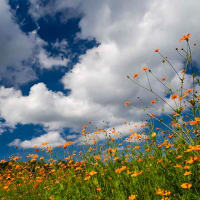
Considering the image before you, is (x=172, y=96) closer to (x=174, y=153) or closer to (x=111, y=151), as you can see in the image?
(x=174, y=153)

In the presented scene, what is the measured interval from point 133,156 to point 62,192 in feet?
5.66

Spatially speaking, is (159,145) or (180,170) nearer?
(180,170)

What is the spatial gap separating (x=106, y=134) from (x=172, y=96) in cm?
247

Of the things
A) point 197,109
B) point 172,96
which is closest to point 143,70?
point 172,96

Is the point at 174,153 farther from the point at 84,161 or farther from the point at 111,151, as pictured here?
the point at 84,161

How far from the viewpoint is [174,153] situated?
4414 millimetres

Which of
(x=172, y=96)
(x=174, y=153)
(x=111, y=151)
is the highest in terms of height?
(x=172, y=96)

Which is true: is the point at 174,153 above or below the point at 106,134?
below

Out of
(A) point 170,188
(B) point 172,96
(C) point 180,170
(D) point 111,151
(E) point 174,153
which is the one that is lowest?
(A) point 170,188

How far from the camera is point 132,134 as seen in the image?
5.37 meters

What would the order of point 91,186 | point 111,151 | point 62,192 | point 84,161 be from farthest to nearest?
point 84,161
point 111,151
point 62,192
point 91,186

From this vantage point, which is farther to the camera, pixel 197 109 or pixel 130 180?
pixel 130 180

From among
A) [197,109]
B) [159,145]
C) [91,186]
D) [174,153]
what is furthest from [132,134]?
[197,109]

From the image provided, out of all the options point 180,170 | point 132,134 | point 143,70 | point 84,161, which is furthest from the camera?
point 84,161
